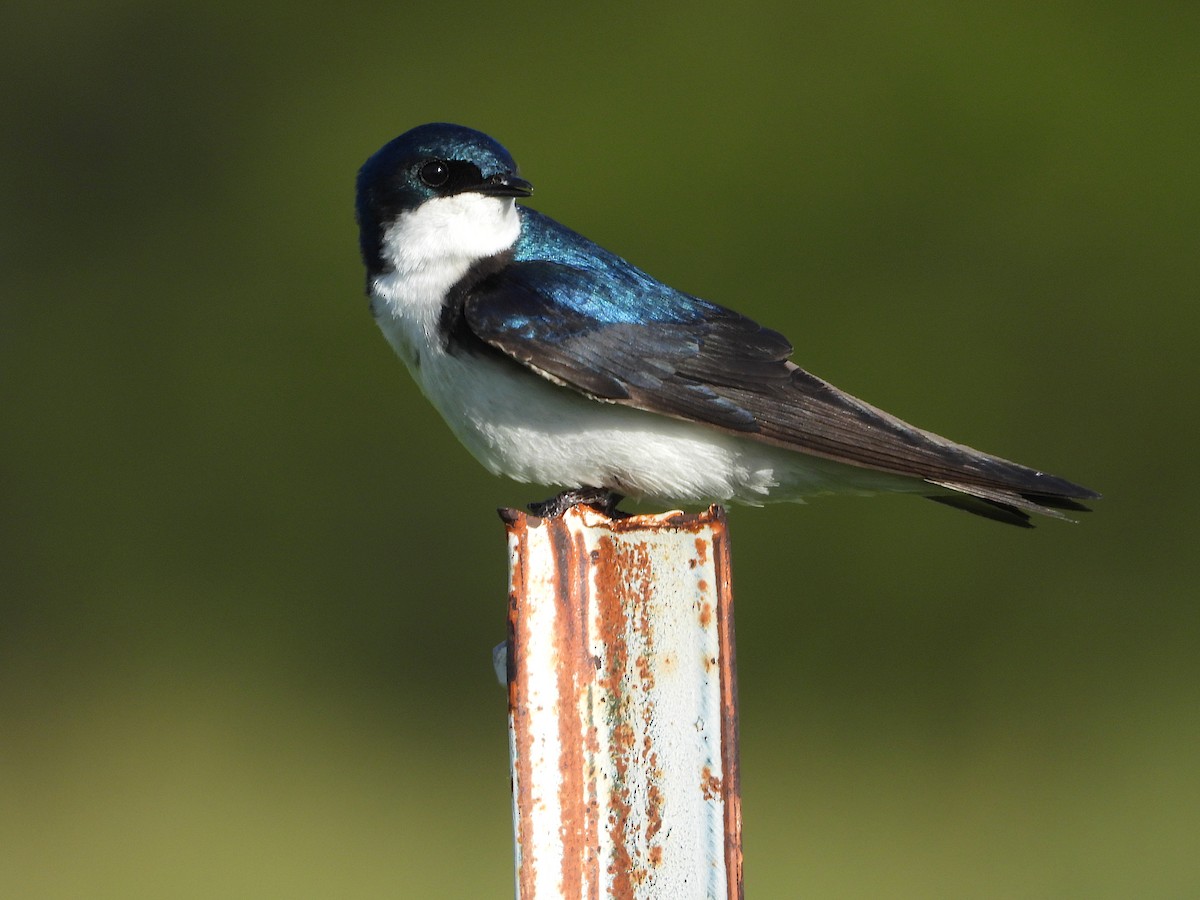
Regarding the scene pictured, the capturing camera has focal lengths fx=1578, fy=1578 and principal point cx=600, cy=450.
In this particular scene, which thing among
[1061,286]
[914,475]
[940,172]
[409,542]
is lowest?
[914,475]

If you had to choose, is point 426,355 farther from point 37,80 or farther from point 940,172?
point 37,80

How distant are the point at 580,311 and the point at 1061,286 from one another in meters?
2.92

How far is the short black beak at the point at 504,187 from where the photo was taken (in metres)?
2.26

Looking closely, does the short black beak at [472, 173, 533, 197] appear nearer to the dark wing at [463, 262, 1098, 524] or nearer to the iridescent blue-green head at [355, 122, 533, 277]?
the iridescent blue-green head at [355, 122, 533, 277]

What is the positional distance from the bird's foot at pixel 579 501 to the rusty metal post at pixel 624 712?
0.81 metres

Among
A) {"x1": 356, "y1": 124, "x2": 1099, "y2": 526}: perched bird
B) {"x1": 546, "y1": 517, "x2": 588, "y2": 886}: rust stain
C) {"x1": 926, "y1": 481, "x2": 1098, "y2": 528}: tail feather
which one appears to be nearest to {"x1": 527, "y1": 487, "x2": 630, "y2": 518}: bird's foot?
{"x1": 356, "y1": 124, "x2": 1099, "y2": 526}: perched bird

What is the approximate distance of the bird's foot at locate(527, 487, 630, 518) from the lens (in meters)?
2.25

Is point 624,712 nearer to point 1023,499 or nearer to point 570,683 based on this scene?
point 570,683

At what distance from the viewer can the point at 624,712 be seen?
4.56 ft

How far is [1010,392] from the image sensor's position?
4.61 metres

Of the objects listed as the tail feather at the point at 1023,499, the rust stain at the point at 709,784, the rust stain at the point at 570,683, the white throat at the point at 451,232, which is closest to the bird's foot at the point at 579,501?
the white throat at the point at 451,232

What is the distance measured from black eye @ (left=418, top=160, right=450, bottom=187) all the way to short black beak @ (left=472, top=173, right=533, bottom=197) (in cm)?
6

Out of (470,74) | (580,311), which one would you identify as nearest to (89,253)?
(470,74)

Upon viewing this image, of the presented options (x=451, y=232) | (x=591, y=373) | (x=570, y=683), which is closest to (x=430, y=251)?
(x=451, y=232)
